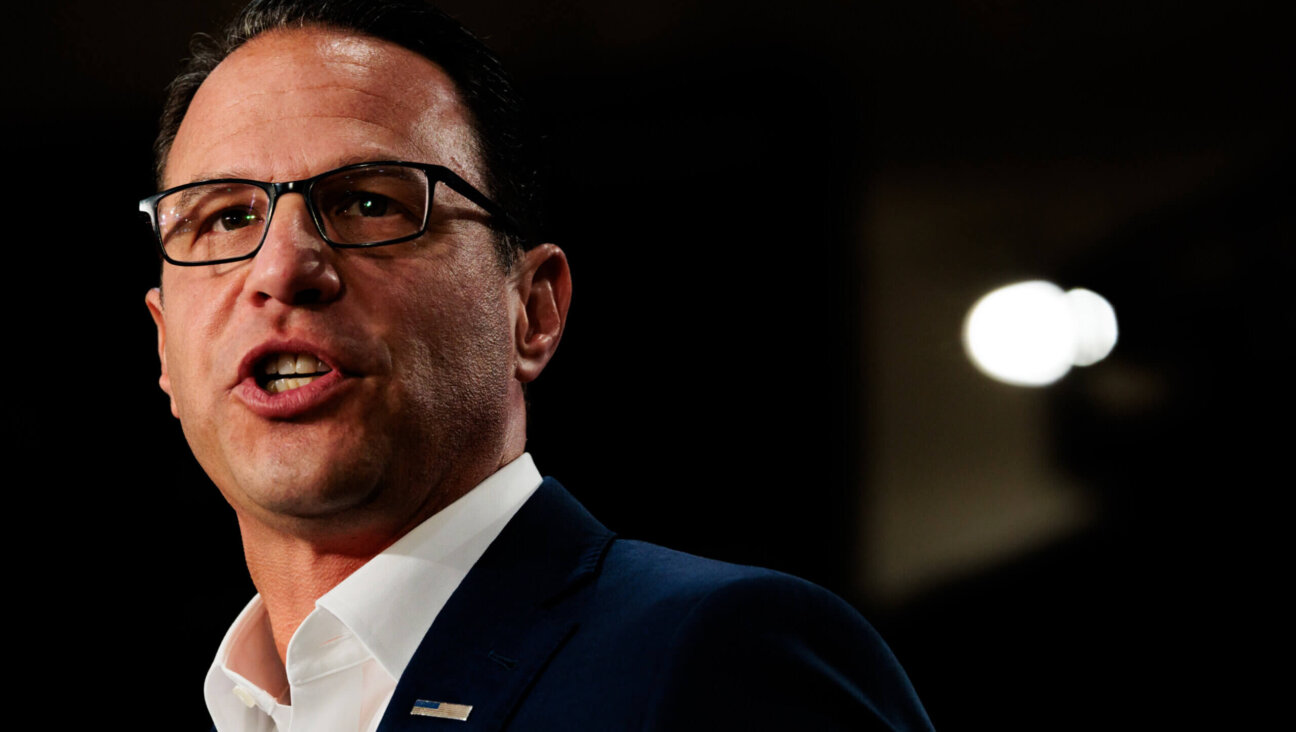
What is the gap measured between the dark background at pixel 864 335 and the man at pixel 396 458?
2.05 ft

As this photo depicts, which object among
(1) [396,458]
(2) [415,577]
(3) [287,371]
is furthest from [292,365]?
(2) [415,577]

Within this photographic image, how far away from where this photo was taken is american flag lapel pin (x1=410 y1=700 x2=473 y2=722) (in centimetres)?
104

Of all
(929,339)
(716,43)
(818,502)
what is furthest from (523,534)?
(716,43)

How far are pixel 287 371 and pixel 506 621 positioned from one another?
0.33 m

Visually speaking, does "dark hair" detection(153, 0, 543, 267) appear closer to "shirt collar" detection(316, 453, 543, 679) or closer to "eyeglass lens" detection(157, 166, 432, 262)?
"eyeglass lens" detection(157, 166, 432, 262)

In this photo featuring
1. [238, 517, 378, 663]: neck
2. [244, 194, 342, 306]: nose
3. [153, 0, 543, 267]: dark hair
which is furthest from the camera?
[153, 0, 543, 267]: dark hair

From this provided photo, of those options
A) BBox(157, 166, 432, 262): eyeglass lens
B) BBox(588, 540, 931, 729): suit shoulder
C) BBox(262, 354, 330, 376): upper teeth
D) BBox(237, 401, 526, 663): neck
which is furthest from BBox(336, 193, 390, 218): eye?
BBox(588, 540, 931, 729): suit shoulder

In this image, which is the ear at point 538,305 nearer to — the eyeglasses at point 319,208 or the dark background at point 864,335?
the eyeglasses at point 319,208

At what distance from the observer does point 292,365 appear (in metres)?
1.19

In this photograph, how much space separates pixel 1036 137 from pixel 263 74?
117 centimetres

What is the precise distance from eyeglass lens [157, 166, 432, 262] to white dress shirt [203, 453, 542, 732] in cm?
29

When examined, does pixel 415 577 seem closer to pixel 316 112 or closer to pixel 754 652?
pixel 754 652

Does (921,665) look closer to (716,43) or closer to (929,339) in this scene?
(929,339)

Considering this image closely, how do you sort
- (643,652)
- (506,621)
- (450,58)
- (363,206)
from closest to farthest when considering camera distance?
(643,652) → (506,621) → (363,206) → (450,58)
